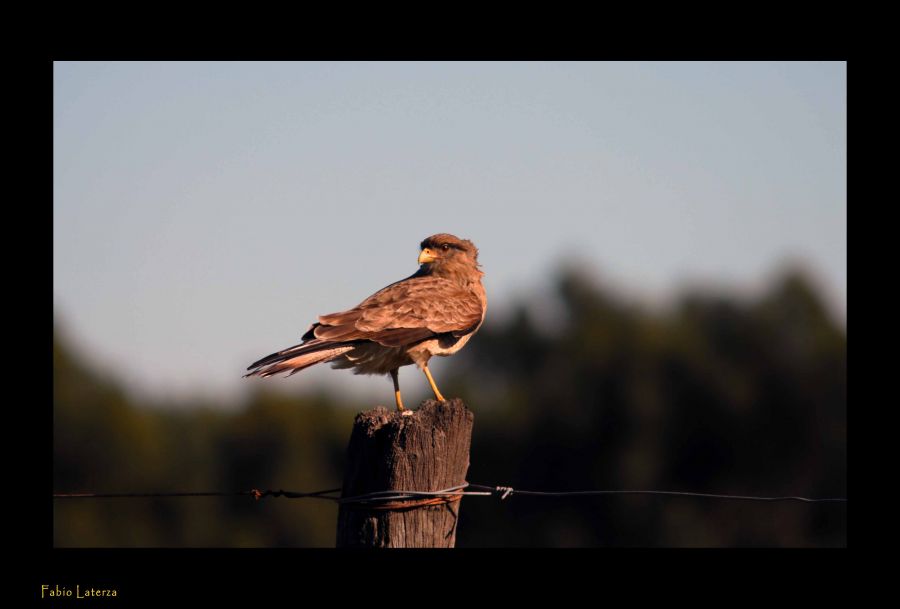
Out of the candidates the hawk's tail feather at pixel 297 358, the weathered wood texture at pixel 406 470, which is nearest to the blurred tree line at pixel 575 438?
the hawk's tail feather at pixel 297 358

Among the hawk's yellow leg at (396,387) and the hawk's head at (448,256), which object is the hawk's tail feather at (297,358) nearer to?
the hawk's yellow leg at (396,387)

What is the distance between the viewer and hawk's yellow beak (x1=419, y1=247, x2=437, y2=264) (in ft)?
39.3

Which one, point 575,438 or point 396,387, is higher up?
point 396,387

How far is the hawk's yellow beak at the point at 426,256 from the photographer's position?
12.0 m

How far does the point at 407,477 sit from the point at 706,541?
2086 inches

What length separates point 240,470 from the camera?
55531 mm

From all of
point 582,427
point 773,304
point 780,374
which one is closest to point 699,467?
point 582,427

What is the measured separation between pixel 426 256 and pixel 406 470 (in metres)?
5.48

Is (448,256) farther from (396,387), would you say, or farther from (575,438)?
(575,438)

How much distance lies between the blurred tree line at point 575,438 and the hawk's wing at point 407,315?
37.9 meters

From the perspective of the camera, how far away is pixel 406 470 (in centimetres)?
674

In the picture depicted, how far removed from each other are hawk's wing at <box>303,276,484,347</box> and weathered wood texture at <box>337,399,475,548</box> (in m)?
2.68

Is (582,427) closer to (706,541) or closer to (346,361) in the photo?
(706,541)

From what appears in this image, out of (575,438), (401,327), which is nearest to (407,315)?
(401,327)
